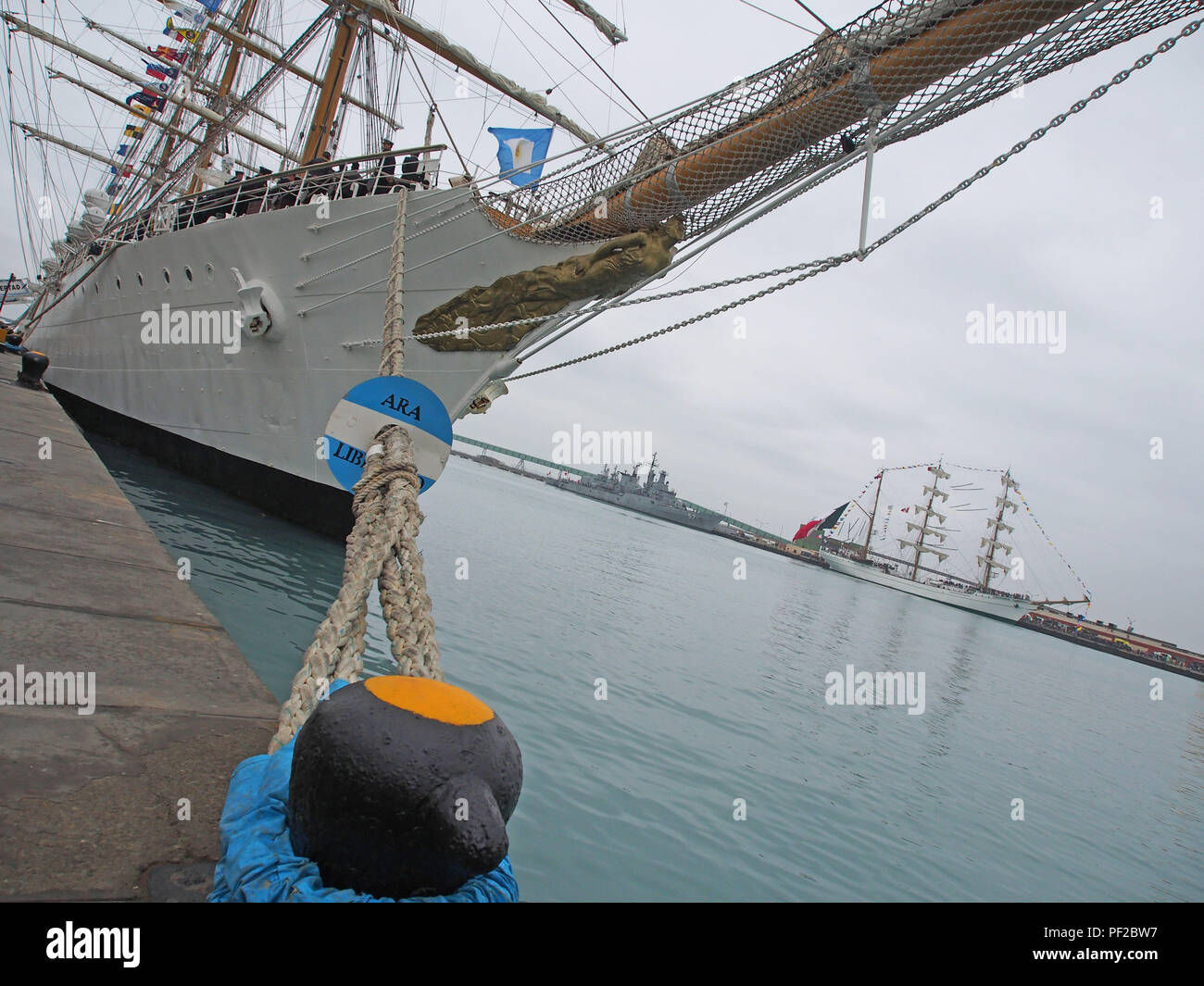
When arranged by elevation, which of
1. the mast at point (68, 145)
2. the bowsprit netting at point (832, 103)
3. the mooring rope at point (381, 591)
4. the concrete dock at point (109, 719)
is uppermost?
the mast at point (68, 145)

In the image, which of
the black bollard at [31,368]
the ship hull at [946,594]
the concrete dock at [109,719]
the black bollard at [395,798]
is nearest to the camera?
the black bollard at [395,798]

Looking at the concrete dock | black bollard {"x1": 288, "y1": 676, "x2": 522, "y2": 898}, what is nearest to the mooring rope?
the concrete dock

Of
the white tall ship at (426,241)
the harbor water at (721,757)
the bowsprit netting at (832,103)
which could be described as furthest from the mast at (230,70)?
the bowsprit netting at (832,103)

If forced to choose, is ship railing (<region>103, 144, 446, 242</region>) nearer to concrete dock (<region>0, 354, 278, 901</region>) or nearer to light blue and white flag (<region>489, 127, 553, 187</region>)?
light blue and white flag (<region>489, 127, 553, 187</region>)

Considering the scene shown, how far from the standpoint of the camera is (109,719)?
203 cm

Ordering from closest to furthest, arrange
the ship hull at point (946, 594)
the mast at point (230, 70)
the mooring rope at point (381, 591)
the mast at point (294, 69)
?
the mooring rope at point (381, 591), the mast at point (294, 69), the mast at point (230, 70), the ship hull at point (946, 594)

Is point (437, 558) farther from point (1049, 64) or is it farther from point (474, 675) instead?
point (1049, 64)

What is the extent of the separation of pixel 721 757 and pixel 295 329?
357 inches

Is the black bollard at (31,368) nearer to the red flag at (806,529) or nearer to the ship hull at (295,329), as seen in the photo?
the ship hull at (295,329)

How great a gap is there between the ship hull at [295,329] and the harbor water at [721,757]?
107 cm

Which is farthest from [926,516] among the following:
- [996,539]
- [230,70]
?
[230,70]

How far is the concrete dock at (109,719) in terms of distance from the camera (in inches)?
58.1

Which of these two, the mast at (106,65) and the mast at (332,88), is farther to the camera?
the mast at (106,65)

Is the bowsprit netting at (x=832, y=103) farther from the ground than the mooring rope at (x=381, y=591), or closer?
farther from the ground
